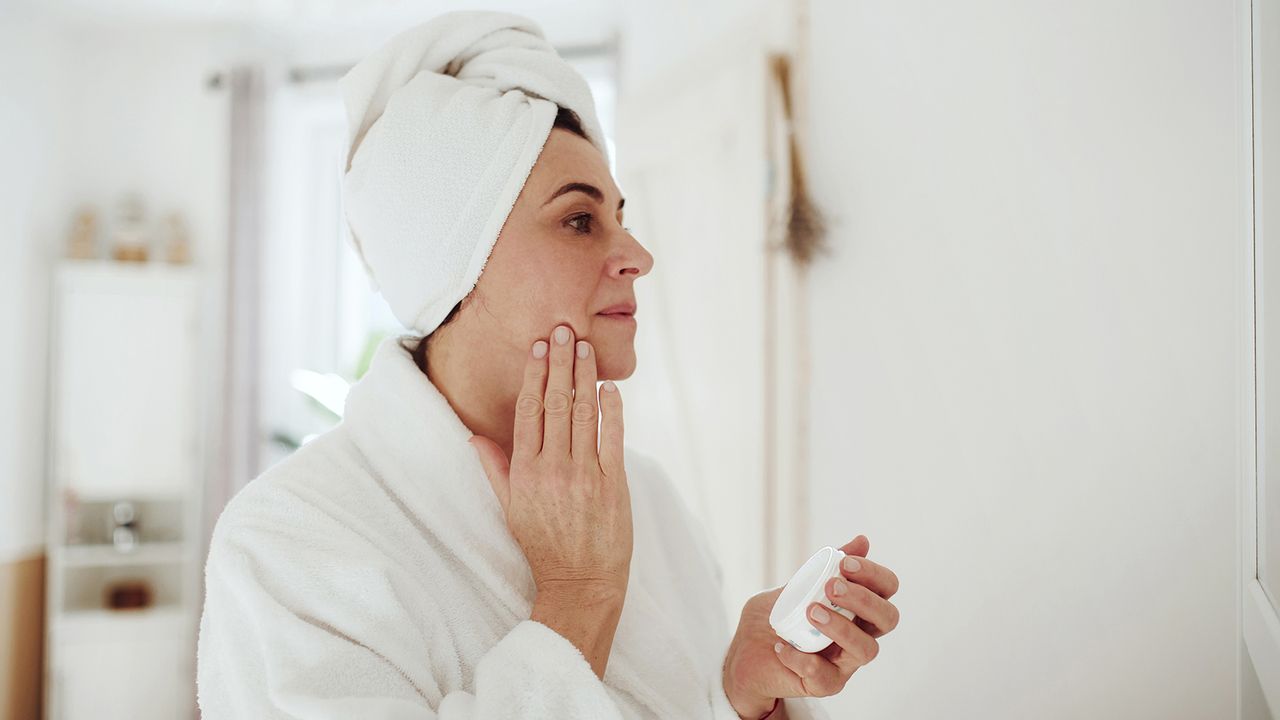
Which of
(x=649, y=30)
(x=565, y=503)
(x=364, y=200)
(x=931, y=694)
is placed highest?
(x=649, y=30)

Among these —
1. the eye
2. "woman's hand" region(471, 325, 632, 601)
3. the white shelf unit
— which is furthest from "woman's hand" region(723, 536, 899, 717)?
the white shelf unit

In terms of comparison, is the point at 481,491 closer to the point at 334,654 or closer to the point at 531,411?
the point at 531,411

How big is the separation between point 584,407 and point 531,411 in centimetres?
5

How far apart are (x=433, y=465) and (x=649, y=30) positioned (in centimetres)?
197

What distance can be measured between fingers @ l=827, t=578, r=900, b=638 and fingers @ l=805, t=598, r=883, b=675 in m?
0.01

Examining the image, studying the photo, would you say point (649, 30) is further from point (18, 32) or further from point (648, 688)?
point (18, 32)

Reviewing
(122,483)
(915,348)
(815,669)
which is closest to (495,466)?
(815,669)

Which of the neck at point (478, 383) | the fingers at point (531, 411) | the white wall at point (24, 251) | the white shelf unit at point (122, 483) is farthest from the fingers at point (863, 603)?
the white wall at point (24, 251)

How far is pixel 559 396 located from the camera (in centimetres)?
81

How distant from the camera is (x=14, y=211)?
286 centimetres

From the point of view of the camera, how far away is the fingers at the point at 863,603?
28.0 inches

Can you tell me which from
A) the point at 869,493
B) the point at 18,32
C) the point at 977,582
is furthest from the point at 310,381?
the point at 977,582

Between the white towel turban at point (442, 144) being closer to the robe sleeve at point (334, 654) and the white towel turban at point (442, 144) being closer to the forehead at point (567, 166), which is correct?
the forehead at point (567, 166)

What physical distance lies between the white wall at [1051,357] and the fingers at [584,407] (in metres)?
0.49
